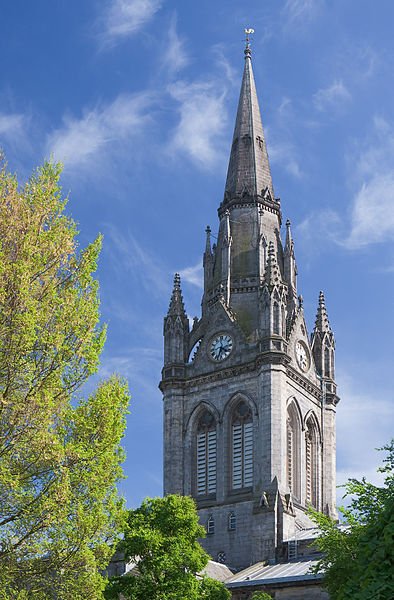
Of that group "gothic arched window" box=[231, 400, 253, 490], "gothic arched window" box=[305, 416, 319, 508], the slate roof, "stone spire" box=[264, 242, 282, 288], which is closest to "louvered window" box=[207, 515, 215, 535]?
"gothic arched window" box=[231, 400, 253, 490]

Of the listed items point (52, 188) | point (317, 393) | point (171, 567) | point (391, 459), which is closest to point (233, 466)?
point (317, 393)

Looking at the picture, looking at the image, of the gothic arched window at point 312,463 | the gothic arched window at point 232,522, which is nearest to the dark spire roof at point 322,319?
the gothic arched window at point 312,463

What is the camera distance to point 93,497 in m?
29.2

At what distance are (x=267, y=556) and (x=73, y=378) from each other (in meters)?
46.4

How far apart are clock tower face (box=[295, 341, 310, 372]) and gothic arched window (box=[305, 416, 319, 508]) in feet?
12.9

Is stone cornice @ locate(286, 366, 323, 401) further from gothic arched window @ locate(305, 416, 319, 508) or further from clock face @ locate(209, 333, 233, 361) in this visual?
clock face @ locate(209, 333, 233, 361)

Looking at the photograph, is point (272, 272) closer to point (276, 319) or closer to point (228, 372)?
point (276, 319)

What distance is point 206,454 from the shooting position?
81125 mm

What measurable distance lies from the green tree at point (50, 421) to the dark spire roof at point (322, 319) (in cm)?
5906

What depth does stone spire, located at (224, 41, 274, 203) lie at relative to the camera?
9012cm

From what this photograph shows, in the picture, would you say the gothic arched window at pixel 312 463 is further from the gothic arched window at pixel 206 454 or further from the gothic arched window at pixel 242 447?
the gothic arched window at pixel 206 454

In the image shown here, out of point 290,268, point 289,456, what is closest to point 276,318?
point 290,268

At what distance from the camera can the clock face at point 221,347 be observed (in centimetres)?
8231

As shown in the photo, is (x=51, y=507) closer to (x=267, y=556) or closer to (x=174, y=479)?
(x=267, y=556)
